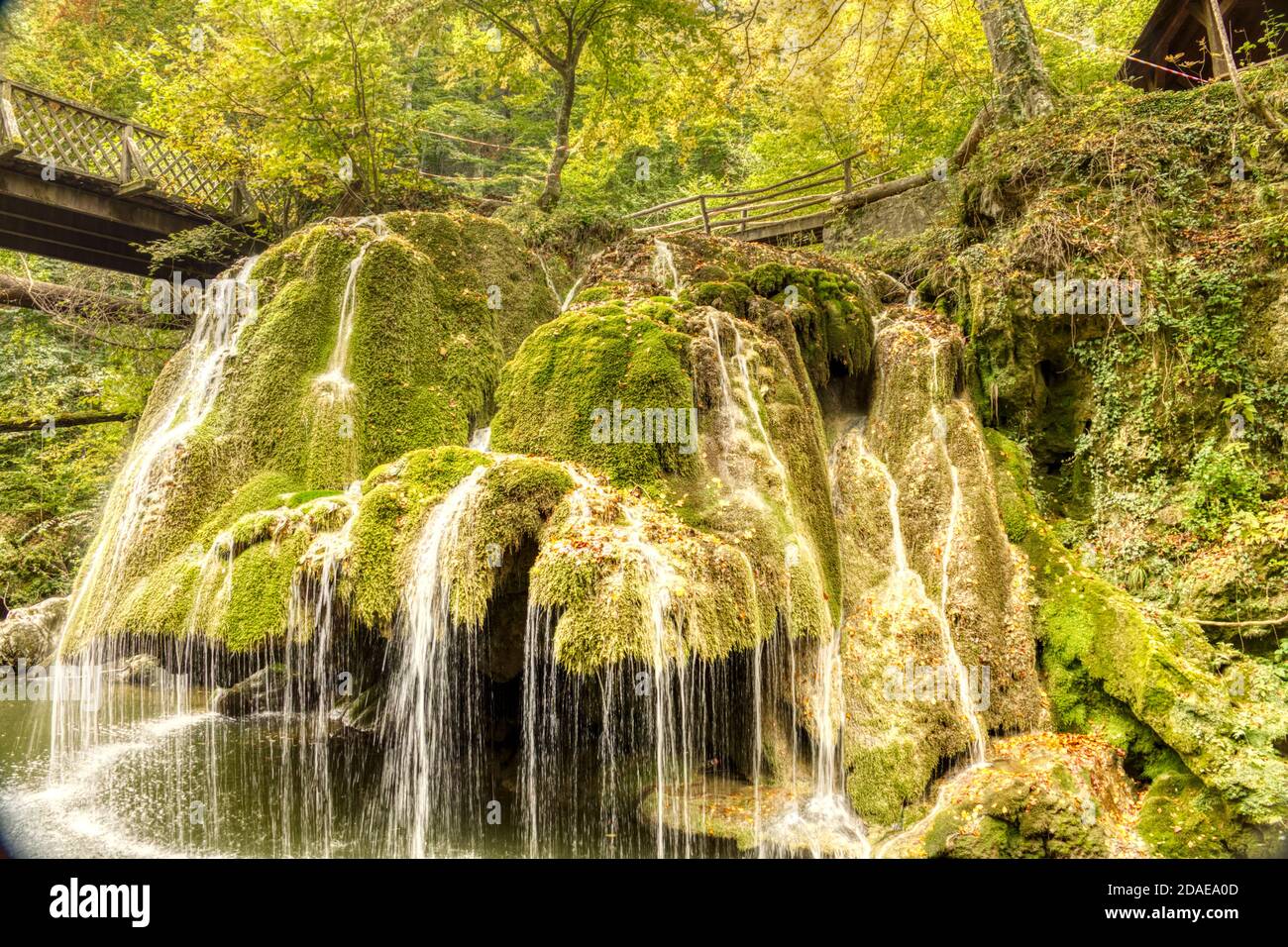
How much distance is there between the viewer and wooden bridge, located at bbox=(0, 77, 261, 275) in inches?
431

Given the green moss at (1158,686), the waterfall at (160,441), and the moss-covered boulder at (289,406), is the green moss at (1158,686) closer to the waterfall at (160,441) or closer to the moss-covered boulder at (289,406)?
the moss-covered boulder at (289,406)

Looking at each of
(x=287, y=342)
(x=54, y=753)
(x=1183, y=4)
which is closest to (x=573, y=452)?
(x=287, y=342)

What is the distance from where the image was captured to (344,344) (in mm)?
8445

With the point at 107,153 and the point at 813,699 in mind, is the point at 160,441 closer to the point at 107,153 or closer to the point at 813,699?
the point at 813,699

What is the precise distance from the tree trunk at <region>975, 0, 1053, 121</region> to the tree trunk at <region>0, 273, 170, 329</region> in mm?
16501

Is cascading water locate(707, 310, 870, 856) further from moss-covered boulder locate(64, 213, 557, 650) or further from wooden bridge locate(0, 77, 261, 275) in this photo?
wooden bridge locate(0, 77, 261, 275)

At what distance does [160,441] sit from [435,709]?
15.1 ft

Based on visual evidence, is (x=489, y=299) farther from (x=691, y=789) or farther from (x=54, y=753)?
(x=54, y=753)

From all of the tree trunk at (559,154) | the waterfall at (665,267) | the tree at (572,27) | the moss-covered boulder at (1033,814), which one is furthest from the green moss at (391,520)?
the tree at (572,27)

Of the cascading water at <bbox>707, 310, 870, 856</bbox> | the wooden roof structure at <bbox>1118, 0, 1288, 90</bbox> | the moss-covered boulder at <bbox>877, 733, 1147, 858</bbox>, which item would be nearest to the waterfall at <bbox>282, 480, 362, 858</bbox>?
the cascading water at <bbox>707, 310, 870, 856</bbox>

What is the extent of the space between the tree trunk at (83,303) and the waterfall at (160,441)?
5.72 m

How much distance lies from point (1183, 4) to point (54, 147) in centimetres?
1895

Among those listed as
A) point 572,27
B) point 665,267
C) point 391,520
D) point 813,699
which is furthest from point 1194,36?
point 391,520

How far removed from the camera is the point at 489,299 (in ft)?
33.0
